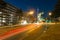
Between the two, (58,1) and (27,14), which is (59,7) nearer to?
(58,1)

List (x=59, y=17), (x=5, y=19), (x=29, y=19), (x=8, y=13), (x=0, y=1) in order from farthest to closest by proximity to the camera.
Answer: (x=59, y=17) → (x=29, y=19) → (x=8, y=13) → (x=5, y=19) → (x=0, y=1)

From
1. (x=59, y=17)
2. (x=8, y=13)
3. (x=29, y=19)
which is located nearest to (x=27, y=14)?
(x=29, y=19)

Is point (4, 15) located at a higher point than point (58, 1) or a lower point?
lower

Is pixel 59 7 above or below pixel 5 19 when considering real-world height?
above

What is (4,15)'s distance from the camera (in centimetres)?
5134

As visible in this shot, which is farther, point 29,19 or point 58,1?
point 58,1

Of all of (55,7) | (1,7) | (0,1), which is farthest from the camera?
(55,7)

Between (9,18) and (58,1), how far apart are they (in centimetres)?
4767

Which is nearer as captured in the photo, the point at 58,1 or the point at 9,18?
the point at 9,18

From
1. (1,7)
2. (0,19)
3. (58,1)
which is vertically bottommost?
(0,19)

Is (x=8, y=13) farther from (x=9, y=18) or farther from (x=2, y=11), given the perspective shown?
(x=2, y=11)

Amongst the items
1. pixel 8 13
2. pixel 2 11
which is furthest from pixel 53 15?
pixel 2 11

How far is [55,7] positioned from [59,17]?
836 cm

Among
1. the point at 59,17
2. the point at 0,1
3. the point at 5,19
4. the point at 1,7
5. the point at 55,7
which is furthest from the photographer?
the point at 55,7
